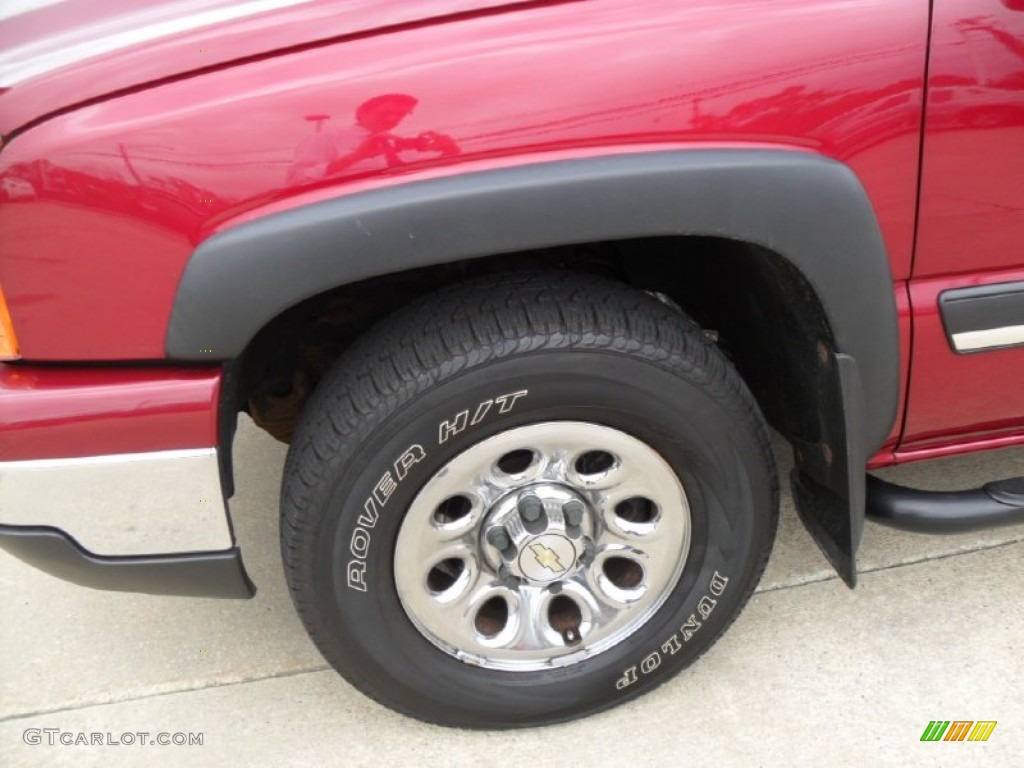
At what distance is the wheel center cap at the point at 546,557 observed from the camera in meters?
1.92

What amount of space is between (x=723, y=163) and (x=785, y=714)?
3.99ft

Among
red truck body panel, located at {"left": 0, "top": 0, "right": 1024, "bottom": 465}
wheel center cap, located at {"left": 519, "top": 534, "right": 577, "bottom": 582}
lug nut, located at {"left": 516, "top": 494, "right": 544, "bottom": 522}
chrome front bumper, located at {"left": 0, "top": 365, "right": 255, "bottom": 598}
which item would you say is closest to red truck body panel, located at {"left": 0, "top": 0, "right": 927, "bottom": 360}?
red truck body panel, located at {"left": 0, "top": 0, "right": 1024, "bottom": 465}

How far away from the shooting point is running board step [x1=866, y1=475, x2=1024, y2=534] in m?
1.96

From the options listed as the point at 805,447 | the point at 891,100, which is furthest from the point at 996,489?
the point at 891,100

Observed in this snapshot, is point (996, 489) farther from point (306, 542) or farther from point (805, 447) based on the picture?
point (306, 542)

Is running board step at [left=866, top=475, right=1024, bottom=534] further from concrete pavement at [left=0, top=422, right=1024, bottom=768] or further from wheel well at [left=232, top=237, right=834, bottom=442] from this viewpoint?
concrete pavement at [left=0, top=422, right=1024, bottom=768]

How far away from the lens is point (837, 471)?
1.89 metres

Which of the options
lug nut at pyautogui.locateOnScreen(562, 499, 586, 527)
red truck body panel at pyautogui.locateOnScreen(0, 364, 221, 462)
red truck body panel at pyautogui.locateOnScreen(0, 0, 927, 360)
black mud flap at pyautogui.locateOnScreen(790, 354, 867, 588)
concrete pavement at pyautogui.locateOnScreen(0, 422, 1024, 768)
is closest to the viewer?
red truck body panel at pyautogui.locateOnScreen(0, 0, 927, 360)

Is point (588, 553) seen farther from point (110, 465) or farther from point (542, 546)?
point (110, 465)

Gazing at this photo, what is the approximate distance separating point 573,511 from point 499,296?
0.46 m

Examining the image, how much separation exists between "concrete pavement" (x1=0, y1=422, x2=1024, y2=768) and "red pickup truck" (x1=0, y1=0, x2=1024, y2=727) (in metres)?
0.17

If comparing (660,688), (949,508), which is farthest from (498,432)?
(949,508)

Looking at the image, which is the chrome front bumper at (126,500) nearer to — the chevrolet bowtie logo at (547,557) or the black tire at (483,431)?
the black tire at (483,431)

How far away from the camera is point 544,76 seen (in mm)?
1500
